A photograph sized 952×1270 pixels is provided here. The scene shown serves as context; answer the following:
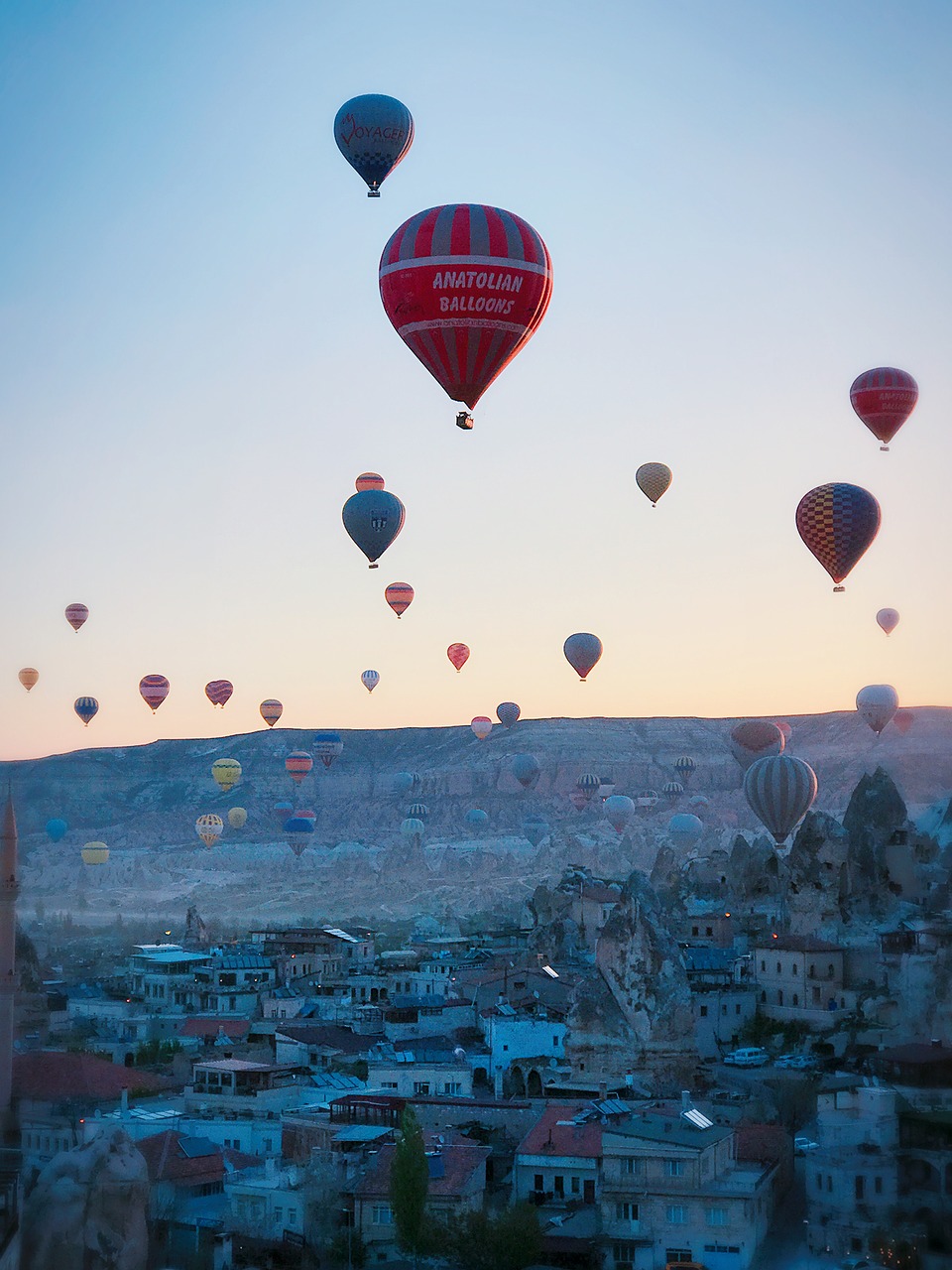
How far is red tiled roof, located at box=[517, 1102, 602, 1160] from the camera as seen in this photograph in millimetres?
33219

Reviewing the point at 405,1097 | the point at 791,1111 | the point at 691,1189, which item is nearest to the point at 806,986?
the point at 791,1111

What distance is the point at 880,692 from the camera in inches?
3278

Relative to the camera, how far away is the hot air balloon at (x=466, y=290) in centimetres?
3350

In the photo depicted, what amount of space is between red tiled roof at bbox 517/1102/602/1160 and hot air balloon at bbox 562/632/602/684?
121 feet

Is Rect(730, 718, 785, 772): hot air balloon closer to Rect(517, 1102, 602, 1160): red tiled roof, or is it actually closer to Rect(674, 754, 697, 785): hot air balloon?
Rect(517, 1102, 602, 1160): red tiled roof

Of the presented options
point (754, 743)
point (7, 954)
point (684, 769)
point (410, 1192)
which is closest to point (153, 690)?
point (754, 743)

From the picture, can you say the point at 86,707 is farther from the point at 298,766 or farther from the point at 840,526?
the point at 840,526

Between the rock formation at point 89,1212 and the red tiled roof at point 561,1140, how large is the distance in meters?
6.85

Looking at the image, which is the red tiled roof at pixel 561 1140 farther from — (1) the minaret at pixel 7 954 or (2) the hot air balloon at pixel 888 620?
(2) the hot air balloon at pixel 888 620

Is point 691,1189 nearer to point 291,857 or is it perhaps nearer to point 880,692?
point 880,692

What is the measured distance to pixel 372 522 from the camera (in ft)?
160

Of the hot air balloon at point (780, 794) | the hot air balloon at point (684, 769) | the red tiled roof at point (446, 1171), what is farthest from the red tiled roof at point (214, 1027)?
the hot air balloon at point (684, 769)

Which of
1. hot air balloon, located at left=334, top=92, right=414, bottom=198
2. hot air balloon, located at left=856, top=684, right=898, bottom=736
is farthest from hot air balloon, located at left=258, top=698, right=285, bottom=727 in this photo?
hot air balloon, located at left=334, top=92, right=414, bottom=198

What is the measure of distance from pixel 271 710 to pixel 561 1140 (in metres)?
58.6
